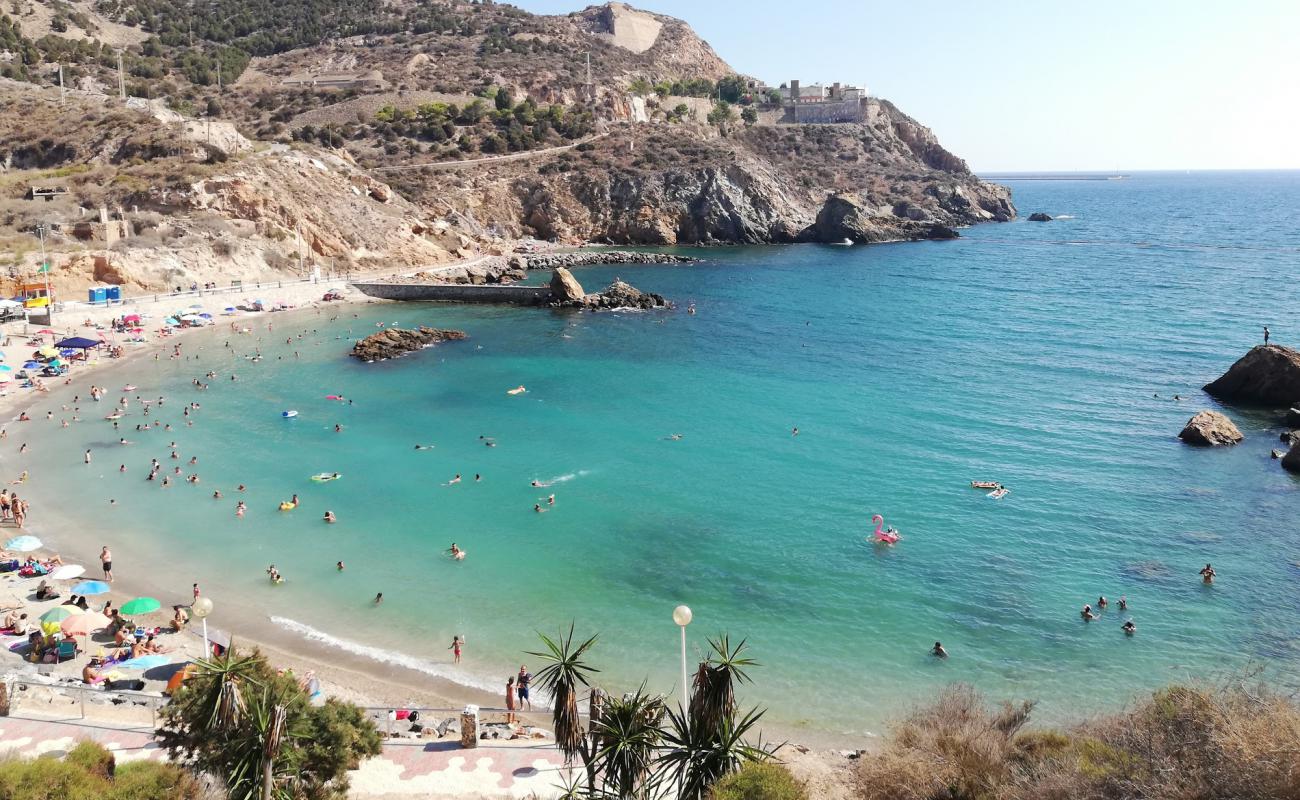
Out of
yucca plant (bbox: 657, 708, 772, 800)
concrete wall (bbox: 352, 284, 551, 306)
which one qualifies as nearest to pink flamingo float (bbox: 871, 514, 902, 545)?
yucca plant (bbox: 657, 708, 772, 800)

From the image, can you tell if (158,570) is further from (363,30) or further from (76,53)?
(363,30)

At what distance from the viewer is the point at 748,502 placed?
1255 inches

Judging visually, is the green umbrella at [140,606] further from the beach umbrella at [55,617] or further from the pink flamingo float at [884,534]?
the pink flamingo float at [884,534]

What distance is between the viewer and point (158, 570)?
26.6 m

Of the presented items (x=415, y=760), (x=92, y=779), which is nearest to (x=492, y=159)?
(x=415, y=760)

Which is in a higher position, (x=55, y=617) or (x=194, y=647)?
(x=55, y=617)

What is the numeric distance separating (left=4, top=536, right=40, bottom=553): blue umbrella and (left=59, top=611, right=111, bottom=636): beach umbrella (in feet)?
20.4

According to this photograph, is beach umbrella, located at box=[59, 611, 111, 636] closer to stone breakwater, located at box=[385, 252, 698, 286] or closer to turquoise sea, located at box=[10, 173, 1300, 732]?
turquoise sea, located at box=[10, 173, 1300, 732]

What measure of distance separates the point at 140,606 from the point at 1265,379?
49.5 m

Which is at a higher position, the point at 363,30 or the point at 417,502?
the point at 363,30

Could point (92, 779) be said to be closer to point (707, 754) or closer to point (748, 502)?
point (707, 754)

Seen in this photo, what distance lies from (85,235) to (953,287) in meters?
72.3

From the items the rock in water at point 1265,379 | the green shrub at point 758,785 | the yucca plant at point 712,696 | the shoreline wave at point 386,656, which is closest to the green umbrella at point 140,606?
the shoreline wave at point 386,656

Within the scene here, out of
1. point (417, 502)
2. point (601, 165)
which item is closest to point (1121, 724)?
point (417, 502)
